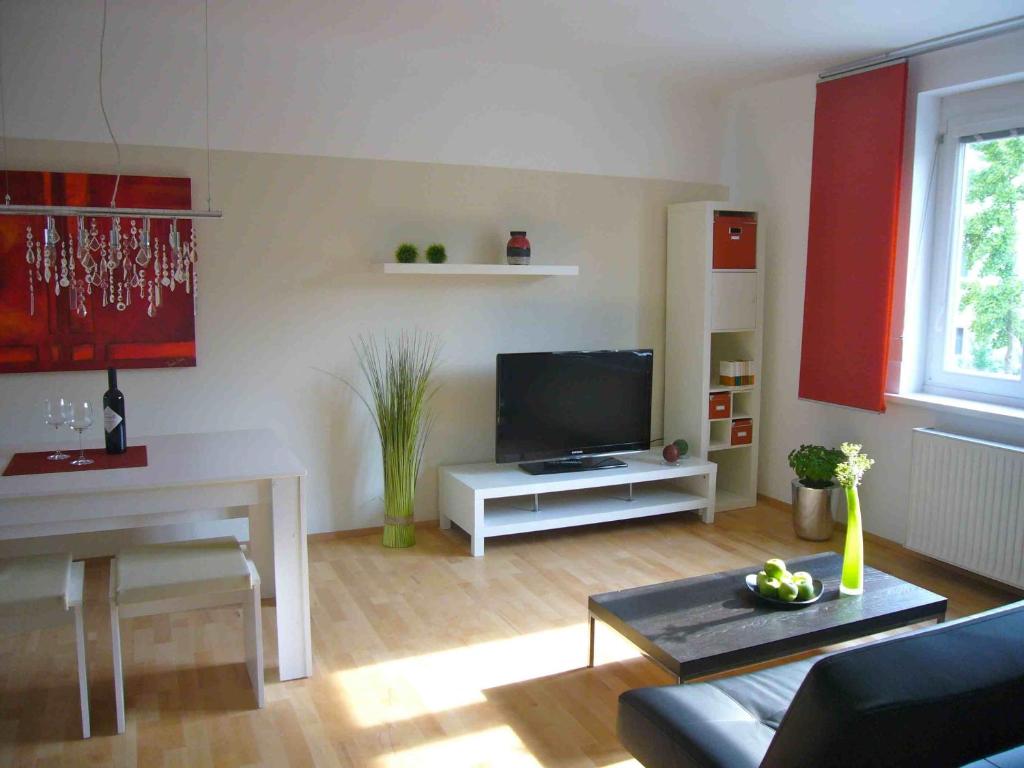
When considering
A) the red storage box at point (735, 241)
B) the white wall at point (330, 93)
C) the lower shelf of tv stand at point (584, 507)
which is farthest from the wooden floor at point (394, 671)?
the white wall at point (330, 93)

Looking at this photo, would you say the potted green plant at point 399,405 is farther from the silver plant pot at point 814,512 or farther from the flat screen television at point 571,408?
the silver plant pot at point 814,512

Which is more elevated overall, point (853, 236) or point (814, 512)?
point (853, 236)

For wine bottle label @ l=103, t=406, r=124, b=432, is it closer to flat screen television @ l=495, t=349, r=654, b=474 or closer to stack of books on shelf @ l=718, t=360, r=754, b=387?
flat screen television @ l=495, t=349, r=654, b=474

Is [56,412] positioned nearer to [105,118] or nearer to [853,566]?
[105,118]

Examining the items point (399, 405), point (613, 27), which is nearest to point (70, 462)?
point (399, 405)

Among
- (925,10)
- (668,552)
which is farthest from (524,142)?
(668,552)

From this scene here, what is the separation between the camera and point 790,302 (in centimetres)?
503

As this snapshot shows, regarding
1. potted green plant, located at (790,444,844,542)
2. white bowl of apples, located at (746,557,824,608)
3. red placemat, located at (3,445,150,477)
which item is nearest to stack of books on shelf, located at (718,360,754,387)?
potted green plant, located at (790,444,844,542)

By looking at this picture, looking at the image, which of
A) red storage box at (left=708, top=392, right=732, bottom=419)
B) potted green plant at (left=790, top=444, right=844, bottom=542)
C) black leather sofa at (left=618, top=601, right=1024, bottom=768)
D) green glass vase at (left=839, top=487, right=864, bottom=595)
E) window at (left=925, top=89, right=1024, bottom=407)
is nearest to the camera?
black leather sofa at (left=618, top=601, right=1024, bottom=768)

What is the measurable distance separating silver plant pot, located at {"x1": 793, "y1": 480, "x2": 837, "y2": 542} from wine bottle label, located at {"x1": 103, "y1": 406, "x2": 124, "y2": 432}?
3.39m

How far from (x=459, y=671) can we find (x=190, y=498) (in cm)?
112

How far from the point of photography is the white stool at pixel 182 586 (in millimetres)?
2643

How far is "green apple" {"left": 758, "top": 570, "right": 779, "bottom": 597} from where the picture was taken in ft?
9.49

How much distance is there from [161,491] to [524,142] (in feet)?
9.47
